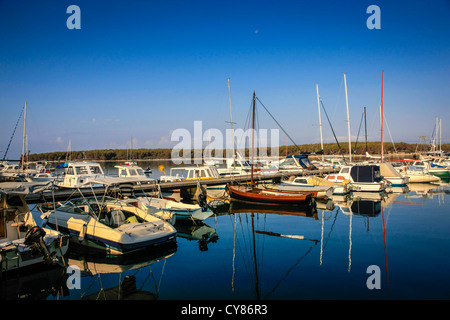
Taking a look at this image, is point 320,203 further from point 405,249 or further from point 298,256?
point 298,256

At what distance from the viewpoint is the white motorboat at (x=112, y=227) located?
11.5m

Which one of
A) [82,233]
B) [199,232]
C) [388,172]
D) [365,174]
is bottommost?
[199,232]

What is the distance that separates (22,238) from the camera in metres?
10.8

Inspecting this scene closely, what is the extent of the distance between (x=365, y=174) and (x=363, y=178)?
0.44 meters

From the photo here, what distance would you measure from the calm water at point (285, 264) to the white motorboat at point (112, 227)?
653mm

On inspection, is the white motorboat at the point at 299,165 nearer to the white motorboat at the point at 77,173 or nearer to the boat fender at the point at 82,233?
the white motorboat at the point at 77,173

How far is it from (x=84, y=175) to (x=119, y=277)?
1790cm

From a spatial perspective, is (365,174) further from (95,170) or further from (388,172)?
(95,170)

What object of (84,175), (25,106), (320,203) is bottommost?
(320,203)

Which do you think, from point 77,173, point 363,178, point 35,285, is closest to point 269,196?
point 363,178

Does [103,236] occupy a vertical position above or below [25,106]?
below
